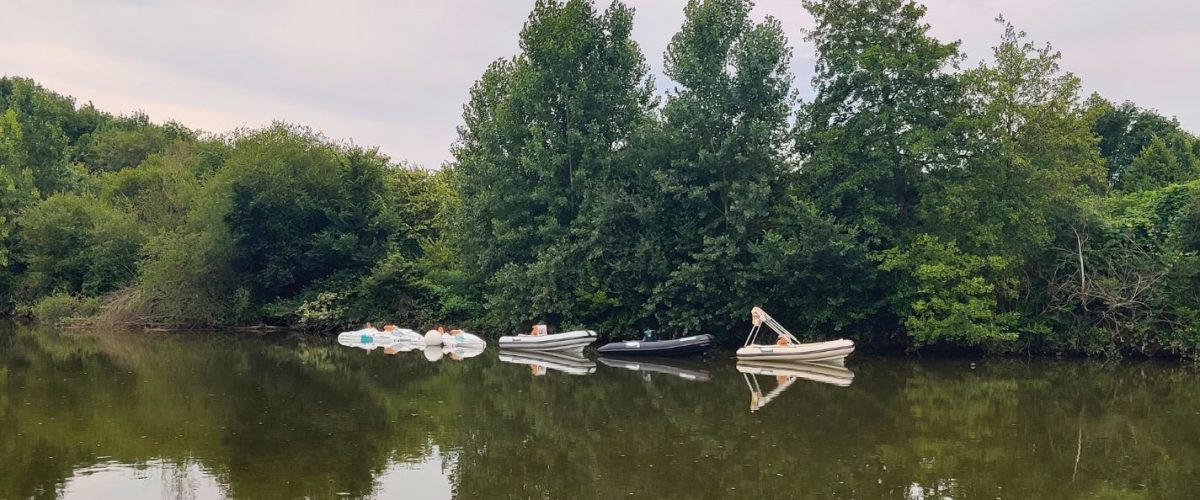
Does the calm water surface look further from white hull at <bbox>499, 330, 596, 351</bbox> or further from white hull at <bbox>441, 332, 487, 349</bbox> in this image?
white hull at <bbox>441, 332, 487, 349</bbox>

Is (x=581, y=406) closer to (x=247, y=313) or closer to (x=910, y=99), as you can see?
(x=910, y=99)

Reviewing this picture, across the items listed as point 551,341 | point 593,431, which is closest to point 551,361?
point 551,341

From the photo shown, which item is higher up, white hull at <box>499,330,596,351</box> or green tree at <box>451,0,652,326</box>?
green tree at <box>451,0,652,326</box>

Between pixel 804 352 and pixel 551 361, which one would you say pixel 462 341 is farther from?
pixel 804 352

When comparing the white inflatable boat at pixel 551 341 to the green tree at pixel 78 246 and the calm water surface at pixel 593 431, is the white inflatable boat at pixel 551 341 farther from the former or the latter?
the green tree at pixel 78 246

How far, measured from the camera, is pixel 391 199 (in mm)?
36656

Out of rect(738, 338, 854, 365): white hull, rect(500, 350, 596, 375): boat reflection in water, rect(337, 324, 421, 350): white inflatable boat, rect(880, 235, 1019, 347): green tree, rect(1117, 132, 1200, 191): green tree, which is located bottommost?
rect(500, 350, 596, 375): boat reflection in water

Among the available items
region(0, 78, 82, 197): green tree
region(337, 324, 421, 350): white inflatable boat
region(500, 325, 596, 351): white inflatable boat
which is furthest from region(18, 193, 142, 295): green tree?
region(500, 325, 596, 351): white inflatable boat

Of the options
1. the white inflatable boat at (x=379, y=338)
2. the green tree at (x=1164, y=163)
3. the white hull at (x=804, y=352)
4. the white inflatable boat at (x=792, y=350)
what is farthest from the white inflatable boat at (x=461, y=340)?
the green tree at (x=1164, y=163)

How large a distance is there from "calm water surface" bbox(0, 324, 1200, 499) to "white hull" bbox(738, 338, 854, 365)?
1061mm

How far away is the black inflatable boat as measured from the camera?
82.8 feet

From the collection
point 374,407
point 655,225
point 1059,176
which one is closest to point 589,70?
point 655,225

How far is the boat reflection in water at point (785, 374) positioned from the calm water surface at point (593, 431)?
0.16m

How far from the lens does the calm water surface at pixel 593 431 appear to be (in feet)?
33.7
